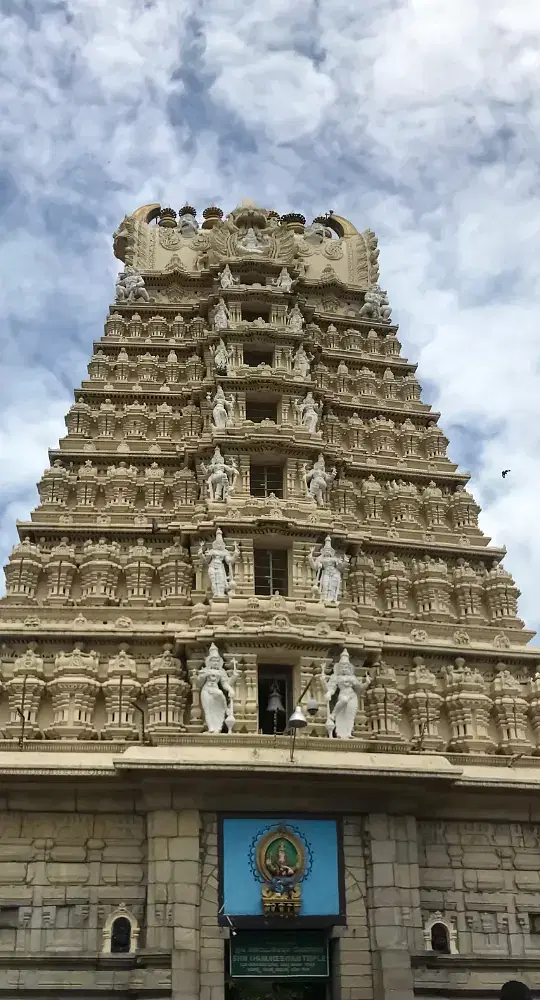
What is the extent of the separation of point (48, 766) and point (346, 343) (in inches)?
801

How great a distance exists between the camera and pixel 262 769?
20688mm

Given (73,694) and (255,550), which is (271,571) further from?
(73,694)

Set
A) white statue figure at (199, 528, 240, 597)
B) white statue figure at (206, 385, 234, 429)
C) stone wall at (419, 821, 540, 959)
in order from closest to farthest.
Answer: stone wall at (419, 821, 540, 959), white statue figure at (199, 528, 240, 597), white statue figure at (206, 385, 234, 429)

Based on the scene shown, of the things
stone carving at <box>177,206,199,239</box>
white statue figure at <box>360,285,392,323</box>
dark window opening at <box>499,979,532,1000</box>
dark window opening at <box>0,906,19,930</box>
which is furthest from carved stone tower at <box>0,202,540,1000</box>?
stone carving at <box>177,206,199,239</box>

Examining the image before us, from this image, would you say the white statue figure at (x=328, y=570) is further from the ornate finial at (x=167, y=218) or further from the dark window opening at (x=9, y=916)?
the ornate finial at (x=167, y=218)

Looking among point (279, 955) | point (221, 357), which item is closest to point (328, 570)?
point (221, 357)

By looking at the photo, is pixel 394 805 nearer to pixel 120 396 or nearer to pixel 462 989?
pixel 462 989

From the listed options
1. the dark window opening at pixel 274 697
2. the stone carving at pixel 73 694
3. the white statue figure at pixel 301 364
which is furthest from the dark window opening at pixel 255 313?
the stone carving at pixel 73 694

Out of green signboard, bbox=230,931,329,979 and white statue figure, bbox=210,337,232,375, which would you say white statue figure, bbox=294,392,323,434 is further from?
green signboard, bbox=230,931,329,979

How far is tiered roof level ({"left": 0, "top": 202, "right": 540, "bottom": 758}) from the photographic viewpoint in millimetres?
23922

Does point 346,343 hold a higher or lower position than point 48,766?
higher

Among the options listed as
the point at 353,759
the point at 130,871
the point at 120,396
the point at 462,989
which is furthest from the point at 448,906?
the point at 120,396

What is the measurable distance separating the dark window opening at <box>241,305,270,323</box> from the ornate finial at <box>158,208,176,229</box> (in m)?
8.98

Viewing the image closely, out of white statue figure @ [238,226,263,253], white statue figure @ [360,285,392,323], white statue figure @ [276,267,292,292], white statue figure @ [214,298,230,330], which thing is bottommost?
white statue figure @ [214,298,230,330]
